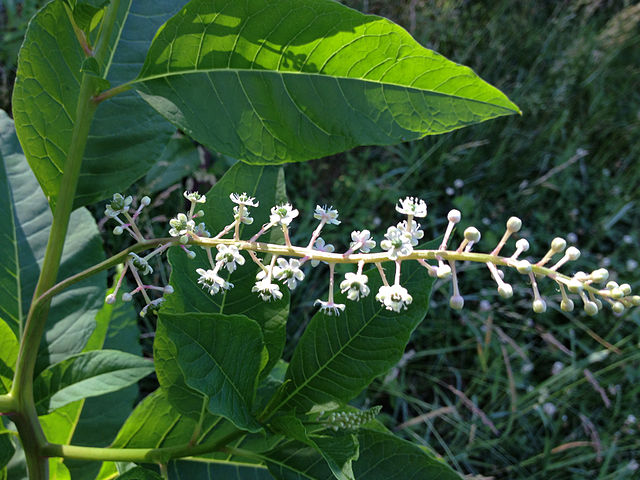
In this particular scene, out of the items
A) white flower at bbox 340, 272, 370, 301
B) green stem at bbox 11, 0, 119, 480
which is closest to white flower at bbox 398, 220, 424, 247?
white flower at bbox 340, 272, 370, 301

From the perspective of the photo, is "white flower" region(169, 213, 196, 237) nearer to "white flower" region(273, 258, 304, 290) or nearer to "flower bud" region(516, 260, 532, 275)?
"white flower" region(273, 258, 304, 290)

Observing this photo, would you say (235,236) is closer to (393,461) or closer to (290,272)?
(290,272)

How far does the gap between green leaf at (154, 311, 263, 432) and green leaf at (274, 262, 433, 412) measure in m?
0.12

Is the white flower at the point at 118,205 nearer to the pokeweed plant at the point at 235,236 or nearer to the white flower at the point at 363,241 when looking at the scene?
the pokeweed plant at the point at 235,236

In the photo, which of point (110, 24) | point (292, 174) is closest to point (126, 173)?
point (110, 24)

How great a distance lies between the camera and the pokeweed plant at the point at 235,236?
990 millimetres

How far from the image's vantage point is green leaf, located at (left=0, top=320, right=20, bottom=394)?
1.26 metres

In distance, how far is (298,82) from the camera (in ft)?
3.43

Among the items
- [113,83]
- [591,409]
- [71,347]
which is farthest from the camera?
[591,409]

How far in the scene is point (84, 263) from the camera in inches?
59.4

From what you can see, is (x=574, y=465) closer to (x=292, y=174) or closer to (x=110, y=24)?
(x=292, y=174)

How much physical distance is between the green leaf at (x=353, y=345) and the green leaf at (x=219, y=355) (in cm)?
12

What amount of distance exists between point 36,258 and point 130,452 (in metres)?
0.59

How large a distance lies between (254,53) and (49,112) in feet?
1.37
